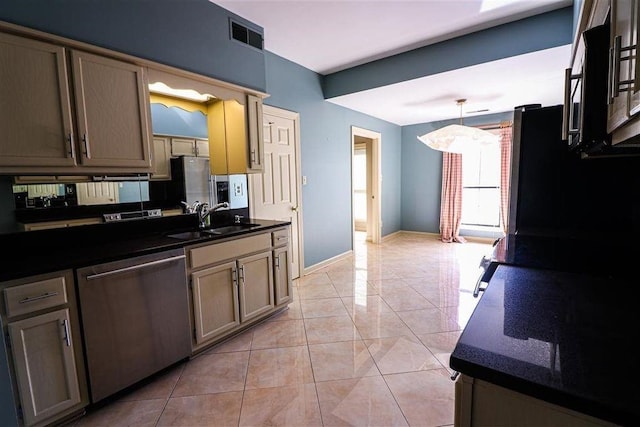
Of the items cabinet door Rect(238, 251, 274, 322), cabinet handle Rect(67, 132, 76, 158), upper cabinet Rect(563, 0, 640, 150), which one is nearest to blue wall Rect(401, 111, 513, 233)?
cabinet door Rect(238, 251, 274, 322)

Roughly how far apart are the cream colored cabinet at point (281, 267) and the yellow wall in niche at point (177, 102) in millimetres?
1343

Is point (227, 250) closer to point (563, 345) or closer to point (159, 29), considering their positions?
point (159, 29)

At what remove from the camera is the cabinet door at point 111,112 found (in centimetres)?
182

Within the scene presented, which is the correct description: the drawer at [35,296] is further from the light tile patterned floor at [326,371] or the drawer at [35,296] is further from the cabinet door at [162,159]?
the cabinet door at [162,159]

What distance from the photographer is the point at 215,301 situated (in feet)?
7.45

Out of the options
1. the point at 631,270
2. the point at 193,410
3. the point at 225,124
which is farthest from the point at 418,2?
the point at 193,410

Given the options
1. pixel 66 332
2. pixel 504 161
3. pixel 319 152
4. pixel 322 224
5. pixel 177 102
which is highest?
pixel 177 102

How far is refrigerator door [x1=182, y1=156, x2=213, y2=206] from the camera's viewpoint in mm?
2658

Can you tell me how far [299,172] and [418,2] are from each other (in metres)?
2.12

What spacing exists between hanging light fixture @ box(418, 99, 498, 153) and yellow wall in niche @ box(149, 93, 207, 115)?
2765 mm

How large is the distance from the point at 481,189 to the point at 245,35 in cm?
509

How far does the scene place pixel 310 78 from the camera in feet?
13.0

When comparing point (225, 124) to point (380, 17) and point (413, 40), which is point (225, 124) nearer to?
point (380, 17)

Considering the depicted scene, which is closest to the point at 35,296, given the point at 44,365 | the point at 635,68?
the point at 44,365
